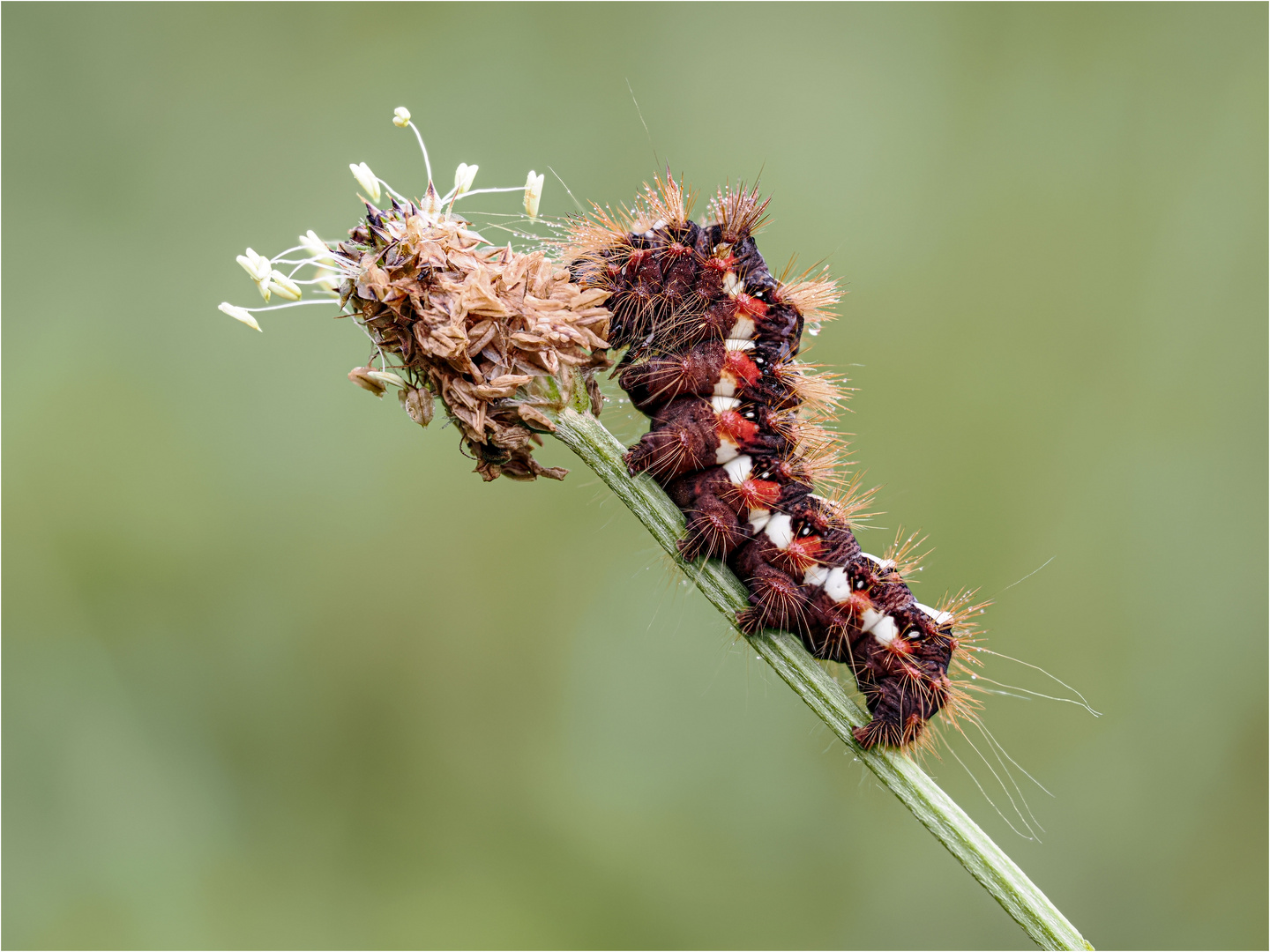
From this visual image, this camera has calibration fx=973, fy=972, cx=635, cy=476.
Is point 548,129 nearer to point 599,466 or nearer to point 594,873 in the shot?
point 599,466

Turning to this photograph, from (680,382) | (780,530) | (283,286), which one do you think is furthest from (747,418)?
(283,286)

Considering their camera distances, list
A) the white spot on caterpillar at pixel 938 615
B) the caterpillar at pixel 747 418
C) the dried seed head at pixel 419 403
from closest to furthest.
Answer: the dried seed head at pixel 419 403
the caterpillar at pixel 747 418
the white spot on caterpillar at pixel 938 615

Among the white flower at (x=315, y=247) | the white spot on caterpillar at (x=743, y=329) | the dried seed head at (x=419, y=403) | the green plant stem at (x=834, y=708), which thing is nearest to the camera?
the green plant stem at (x=834, y=708)

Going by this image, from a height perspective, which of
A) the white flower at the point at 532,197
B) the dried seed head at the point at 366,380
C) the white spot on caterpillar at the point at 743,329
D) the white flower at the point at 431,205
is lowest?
the dried seed head at the point at 366,380

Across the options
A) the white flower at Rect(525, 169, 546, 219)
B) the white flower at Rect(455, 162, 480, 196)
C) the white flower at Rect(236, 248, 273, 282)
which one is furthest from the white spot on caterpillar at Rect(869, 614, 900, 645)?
the white flower at Rect(236, 248, 273, 282)

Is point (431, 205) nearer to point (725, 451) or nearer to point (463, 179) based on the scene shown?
point (463, 179)

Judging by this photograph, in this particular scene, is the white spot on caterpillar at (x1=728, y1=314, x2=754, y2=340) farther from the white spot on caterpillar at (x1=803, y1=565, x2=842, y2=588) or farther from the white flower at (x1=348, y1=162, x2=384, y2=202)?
the white flower at (x1=348, y1=162, x2=384, y2=202)

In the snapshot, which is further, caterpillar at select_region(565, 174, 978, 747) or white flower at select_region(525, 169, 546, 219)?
caterpillar at select_region(565, 174, 978, 747)

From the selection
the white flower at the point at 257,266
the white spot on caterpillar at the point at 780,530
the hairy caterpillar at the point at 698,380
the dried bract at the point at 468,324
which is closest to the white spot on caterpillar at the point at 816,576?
the hairy caterpillar at the point at 698,380

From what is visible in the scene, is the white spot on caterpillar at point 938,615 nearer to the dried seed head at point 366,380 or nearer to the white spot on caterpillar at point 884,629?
the white spot on caterpillar at point 884,629
